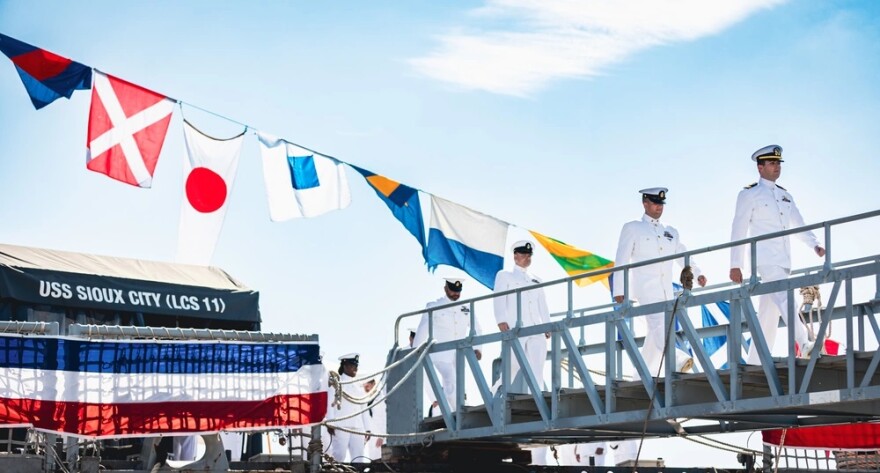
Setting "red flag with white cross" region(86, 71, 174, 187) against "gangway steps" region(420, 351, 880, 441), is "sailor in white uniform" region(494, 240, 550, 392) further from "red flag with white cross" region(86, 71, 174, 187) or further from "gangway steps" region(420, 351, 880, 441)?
"red flag with white cross" region(86, 71, 174, 187)

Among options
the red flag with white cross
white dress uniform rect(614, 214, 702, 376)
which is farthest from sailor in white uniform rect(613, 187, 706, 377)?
the red flag with white cross

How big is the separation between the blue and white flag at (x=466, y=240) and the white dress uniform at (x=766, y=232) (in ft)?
16.3

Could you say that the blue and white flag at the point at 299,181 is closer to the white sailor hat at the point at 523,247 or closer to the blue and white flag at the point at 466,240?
the blue and white flag at the point at 466,240

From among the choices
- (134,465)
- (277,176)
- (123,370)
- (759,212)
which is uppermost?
(277,176)

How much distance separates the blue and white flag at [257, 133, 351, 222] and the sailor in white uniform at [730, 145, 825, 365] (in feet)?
17.9

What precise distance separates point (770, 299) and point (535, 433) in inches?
106

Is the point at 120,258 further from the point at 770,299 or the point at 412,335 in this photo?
the point at 770,299

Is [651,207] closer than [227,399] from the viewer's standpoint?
No

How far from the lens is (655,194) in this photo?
40.7 feet

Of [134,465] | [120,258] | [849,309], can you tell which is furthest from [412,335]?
[849,309]

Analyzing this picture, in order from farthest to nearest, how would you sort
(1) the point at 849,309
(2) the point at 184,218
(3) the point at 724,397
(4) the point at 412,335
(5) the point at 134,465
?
(4) the point at 412,335, (2) the point at 184,218, (5) the point at 134,465, (3) the point at 724,397, (1) the point at 849,309

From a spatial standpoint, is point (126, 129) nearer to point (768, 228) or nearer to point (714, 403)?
point (768, 228)

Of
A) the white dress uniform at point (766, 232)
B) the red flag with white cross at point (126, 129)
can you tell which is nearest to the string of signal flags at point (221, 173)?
the red flag with white cross at point (126, 129)

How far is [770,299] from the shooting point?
10883mm
